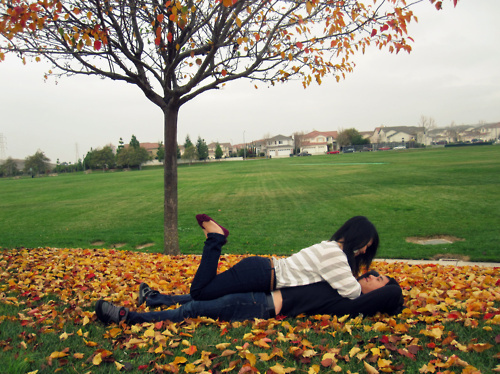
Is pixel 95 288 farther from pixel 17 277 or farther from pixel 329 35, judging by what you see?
pixel 329 35

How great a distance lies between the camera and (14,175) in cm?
10206

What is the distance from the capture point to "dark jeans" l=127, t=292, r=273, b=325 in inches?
145

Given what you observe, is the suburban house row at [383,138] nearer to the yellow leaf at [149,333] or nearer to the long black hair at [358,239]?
the long black hair at [358,239]

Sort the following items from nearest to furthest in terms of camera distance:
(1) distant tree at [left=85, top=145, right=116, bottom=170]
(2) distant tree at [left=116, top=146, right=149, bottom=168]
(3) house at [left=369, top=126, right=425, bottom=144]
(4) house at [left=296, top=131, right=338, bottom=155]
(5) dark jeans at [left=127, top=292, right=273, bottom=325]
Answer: (5) dark jeans at [left=127, top=292, right=273, bottom=325] → (2) distant tree at [left=116, top=146, right=149, bottom=168] → (1) distant tree at [left=85, top=145, right=116, bottom=170] → (3) house at [left=369, top=126, right=425, bottom=144] → (4) house at [left=296, top=131, right=338, bottom=155]

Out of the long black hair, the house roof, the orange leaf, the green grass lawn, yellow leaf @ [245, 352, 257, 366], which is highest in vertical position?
the house roof

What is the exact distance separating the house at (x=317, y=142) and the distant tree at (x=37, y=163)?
77286 millimetres

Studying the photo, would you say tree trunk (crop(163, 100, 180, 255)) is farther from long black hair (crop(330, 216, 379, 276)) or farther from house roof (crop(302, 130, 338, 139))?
house roof (crop(302, 130, 338, 139))

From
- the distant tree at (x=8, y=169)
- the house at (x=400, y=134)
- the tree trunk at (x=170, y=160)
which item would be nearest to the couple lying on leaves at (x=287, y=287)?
the tree trunk at (x=170, y=160)

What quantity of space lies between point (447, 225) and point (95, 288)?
1067cm

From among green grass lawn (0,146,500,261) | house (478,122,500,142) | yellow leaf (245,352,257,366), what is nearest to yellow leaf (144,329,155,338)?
yellow leaf (245,352,257,366)

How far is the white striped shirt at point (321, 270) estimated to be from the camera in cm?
356

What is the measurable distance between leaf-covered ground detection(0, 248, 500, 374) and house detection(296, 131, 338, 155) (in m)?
122

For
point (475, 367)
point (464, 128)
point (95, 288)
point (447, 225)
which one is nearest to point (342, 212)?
point (447, 225)

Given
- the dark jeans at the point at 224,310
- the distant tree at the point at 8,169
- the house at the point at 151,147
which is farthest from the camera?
the house at the point at 151,147
